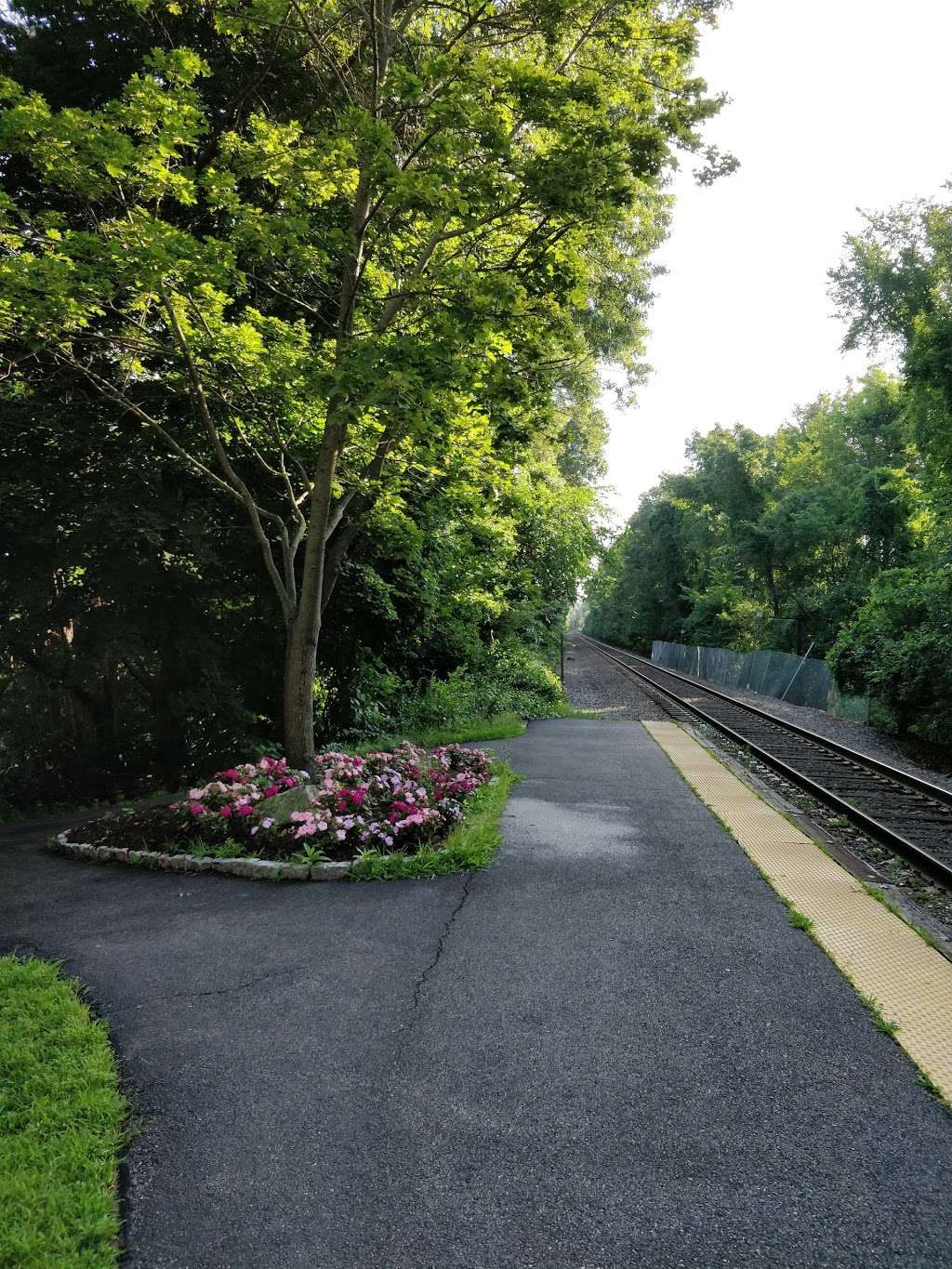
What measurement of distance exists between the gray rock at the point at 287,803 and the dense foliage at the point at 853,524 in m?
14.7

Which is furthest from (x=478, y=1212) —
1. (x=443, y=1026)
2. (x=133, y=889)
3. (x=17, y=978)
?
(x=133, y=889)

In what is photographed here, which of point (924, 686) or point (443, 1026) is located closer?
point (443, 1026)

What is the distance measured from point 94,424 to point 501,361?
19.4 feet

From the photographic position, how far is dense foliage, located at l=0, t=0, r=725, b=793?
21.3ft

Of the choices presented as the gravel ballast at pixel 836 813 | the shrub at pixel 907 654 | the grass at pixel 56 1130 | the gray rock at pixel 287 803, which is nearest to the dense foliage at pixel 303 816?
the gray rock at pixel 287 803

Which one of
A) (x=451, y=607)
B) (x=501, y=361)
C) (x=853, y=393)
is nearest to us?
(x=501, y=361)

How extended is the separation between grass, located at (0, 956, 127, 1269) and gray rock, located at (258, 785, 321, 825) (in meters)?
2.71

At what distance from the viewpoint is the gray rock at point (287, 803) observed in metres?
6.92

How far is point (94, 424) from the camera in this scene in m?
9.55

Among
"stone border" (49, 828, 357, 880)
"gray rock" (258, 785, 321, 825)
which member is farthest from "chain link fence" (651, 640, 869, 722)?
"stone border" (49, 828, 357, 880)

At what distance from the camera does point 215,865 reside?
6391mm

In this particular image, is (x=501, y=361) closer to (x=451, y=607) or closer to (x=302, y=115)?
(x=302, y=115)

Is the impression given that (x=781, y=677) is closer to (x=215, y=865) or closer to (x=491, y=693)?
(x=491, y=693)

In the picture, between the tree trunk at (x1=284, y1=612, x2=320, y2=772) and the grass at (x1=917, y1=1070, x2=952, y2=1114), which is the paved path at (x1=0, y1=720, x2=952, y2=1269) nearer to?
the grass at (x1=917, y1=1070, x2=952, y2=1114)
